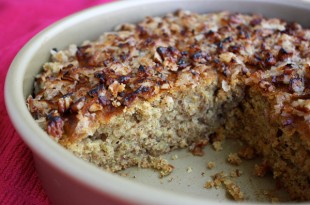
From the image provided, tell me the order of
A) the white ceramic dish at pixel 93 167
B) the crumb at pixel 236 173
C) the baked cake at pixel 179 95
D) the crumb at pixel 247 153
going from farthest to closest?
the crumb at pixel 247 153 < the crumb at pixel 236 173 < the baked cake at pixel 179 95 < the white ceramic dish at pixel 93 167

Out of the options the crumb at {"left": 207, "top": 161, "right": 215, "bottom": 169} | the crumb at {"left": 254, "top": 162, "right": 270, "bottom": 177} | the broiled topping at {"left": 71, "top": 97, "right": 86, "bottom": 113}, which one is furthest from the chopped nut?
the broiled topping at {"left": 71, "top": 97, "right": 86, "bottom": 113}

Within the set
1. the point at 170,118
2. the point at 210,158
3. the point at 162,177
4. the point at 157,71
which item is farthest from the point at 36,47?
the point at 210,158

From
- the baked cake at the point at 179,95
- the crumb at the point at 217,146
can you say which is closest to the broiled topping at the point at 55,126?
the baked cake at the point at 179,95

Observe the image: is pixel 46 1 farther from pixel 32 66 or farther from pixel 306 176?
pixel 306 176

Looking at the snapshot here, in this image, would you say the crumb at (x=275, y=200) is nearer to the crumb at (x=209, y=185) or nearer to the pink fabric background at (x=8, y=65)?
the crumb at (x=209, y=185)

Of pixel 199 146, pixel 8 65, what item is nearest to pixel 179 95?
pixel 199 146

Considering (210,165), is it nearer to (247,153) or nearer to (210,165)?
(210,165)
